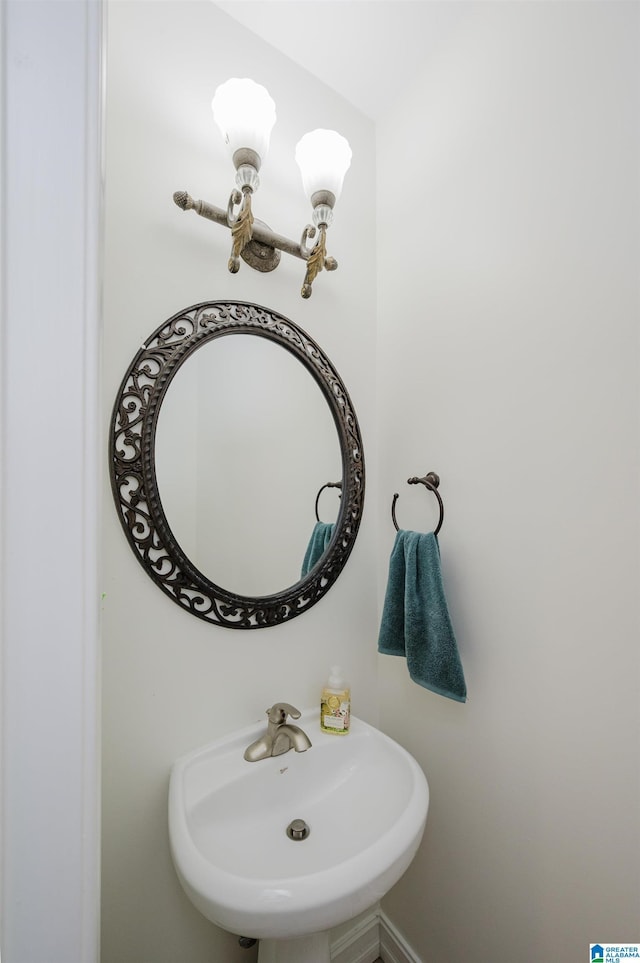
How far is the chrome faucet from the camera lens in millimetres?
957

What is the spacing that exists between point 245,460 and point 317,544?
322mm

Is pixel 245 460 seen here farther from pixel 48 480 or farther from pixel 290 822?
pixel 290 822

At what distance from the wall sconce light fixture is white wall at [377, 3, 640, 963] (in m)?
0.33

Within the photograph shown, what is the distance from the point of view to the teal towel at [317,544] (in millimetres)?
1169

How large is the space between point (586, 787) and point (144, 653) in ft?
3.11

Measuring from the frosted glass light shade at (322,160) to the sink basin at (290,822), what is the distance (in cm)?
139

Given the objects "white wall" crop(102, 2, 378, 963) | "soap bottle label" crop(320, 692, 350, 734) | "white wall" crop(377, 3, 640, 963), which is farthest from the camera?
"soap bottle label" crop(320, 692, 350, 734)

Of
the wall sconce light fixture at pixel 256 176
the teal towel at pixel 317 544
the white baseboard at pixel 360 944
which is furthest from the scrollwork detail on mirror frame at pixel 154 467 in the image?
the white baseboard at pixel 360 944

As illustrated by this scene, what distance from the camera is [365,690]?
1.30 metres

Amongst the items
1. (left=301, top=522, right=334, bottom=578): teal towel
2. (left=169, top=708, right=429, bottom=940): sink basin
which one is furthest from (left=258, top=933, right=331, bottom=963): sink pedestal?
(left=301, top=522, right=334, bottom=578): teal towel

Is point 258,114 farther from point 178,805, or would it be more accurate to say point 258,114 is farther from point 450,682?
point 178,805

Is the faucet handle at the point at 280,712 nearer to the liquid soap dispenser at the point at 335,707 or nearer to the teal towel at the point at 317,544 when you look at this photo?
the liquid soap dispenser at the point at 335,707

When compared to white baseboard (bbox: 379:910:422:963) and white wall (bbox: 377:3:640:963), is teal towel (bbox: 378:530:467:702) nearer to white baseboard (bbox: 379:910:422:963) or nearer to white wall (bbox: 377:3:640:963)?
white wall (bbox: 377:3:640:963)

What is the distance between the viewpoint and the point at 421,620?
3.48 feet
